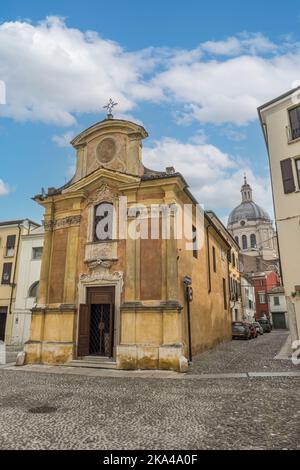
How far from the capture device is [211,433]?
208 inches

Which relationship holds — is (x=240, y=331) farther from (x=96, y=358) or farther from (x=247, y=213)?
(x=247, y=213)

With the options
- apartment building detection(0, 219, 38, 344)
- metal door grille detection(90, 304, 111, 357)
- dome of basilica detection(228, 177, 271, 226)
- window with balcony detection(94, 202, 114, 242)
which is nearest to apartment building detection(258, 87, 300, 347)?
window with balcony detection(94, 202, 114, 242)

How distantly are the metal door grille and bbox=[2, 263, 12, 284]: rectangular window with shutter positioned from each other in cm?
1482

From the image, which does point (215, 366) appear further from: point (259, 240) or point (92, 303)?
point (259, 240)

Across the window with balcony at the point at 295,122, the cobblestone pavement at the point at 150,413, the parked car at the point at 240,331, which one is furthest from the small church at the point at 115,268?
the parked car at the point at 240,331

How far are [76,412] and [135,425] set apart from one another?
1.54 m

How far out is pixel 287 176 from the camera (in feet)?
49.5

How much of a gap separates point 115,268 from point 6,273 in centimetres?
1601

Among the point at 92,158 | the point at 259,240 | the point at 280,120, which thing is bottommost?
the point at 92,158

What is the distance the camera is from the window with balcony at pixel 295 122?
50.7ft

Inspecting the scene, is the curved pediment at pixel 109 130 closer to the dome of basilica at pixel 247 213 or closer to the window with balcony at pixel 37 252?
the window with balcony at pixel 37 252
